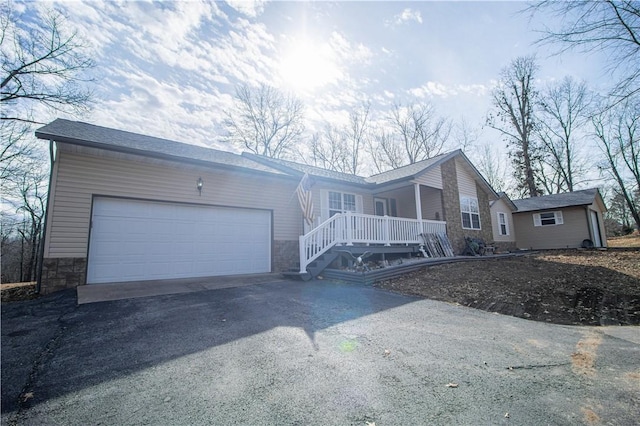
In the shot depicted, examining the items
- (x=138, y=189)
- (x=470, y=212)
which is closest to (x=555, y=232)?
(x=470, y=212)

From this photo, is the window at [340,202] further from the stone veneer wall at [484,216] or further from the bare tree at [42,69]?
the bare tree at [42,69]

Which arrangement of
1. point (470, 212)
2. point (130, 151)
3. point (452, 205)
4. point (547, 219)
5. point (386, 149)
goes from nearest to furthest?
point (130, 151) < point (452, 205) < point (470, 212) < point (547, 219) < point (386, 149)

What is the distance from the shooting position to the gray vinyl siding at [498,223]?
17453 millimetres

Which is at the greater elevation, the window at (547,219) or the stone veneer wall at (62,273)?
the window at (547,219)

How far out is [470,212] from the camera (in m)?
14.9

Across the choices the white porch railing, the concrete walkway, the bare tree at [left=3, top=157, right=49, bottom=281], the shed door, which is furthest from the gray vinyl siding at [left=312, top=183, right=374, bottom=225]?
the shed door

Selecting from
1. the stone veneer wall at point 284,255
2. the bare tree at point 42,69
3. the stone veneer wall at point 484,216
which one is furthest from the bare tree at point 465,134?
the bare tree at point 42,69

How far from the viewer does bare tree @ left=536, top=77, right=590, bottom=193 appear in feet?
75.3

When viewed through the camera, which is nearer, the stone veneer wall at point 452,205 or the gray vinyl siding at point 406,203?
the stone veneer wall at point 452,205

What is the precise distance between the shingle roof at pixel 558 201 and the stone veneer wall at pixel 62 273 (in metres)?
23.9

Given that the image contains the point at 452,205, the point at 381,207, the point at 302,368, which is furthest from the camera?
the point at 381,207

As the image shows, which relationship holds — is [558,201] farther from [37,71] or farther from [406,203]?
[37,71]

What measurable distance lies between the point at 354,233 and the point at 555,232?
697 inches

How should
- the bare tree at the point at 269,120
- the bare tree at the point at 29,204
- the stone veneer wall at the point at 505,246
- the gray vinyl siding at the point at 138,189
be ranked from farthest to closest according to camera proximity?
the bare tree at the point at 269,120 < the stone veneer wall at the point at 505,246 < the bare tree at the point at 29,204 < the gray vinyl siding at the point at 138,189
